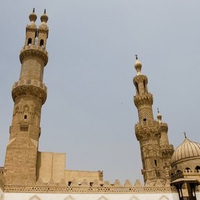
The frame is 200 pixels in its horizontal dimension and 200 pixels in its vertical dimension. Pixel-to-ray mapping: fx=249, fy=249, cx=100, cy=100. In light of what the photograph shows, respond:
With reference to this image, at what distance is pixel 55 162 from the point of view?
21844 millimetres

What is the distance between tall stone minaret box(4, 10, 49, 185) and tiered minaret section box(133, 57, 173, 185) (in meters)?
10.8

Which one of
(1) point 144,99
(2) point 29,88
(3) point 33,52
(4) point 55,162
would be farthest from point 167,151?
(3) point 33,52

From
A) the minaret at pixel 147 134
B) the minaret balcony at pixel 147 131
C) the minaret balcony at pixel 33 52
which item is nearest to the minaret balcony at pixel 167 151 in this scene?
the minaret at pixel 147 134

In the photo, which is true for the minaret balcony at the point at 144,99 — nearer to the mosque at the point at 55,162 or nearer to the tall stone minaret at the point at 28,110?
the mosque at the point at 55,162

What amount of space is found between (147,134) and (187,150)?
4.67 m

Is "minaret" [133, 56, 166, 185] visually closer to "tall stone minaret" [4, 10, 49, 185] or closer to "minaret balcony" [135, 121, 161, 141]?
"minaret balcony" [135, 121, 161, 141]

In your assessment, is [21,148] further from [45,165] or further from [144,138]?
[144,138]

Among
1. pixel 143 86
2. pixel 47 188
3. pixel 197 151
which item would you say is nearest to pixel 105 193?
pixel 47 188

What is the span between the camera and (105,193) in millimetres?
17031

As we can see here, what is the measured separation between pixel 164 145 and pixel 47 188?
24.1 metres

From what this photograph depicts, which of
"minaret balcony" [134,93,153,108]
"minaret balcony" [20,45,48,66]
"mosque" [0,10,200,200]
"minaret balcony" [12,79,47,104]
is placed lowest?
"mosque" [0,10,200,200]

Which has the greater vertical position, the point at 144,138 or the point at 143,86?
the point at 143,86

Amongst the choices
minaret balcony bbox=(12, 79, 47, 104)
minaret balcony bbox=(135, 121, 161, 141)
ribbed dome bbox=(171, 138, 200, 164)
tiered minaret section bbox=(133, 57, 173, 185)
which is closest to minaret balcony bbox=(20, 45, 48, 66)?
minaret balcony bbox=(12, 79, 47, 104)

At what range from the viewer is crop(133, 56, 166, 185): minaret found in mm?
24516
